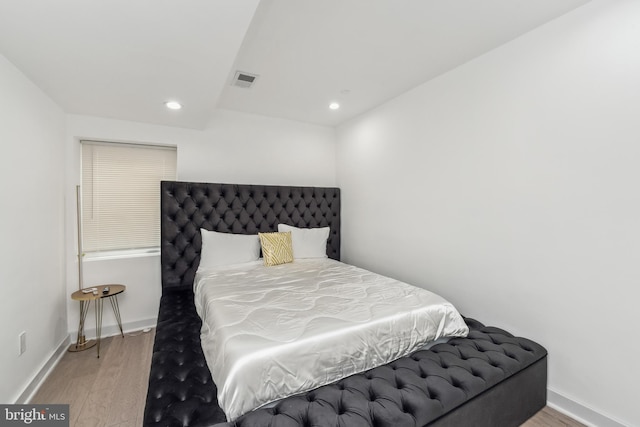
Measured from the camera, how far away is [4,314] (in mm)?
1654

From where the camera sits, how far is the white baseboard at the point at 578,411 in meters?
1.60

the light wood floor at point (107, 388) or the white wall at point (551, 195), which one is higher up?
the white wall at point (551, 195)

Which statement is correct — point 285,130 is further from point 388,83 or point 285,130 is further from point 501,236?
point 501,236

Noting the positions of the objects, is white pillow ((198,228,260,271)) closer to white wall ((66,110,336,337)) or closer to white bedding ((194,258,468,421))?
white bedding ((194,258,468,421))

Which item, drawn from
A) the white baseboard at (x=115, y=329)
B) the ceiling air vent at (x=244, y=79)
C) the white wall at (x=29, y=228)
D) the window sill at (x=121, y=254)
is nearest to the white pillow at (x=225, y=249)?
the window sill at (x=121, y=254)

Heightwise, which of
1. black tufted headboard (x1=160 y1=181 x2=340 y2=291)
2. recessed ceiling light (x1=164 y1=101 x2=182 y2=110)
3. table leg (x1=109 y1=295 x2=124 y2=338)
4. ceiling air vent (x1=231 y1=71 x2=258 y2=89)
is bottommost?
table leg (x1=109 y1=295 x2=124 y2=338)

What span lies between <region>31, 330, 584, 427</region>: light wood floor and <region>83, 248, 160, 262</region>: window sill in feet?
2.73

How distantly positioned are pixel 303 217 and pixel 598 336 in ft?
9.12

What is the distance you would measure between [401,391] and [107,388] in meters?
2.10

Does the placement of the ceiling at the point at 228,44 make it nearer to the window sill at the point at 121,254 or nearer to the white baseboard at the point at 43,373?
the window sill at the point at 121,254

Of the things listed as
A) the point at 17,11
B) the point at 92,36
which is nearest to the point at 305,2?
the point at 92,36

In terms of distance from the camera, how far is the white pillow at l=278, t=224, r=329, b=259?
10.5 ft

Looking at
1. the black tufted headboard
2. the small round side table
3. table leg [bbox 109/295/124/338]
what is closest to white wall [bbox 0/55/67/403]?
the small round side table

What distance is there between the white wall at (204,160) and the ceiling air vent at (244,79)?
76 centimetres
